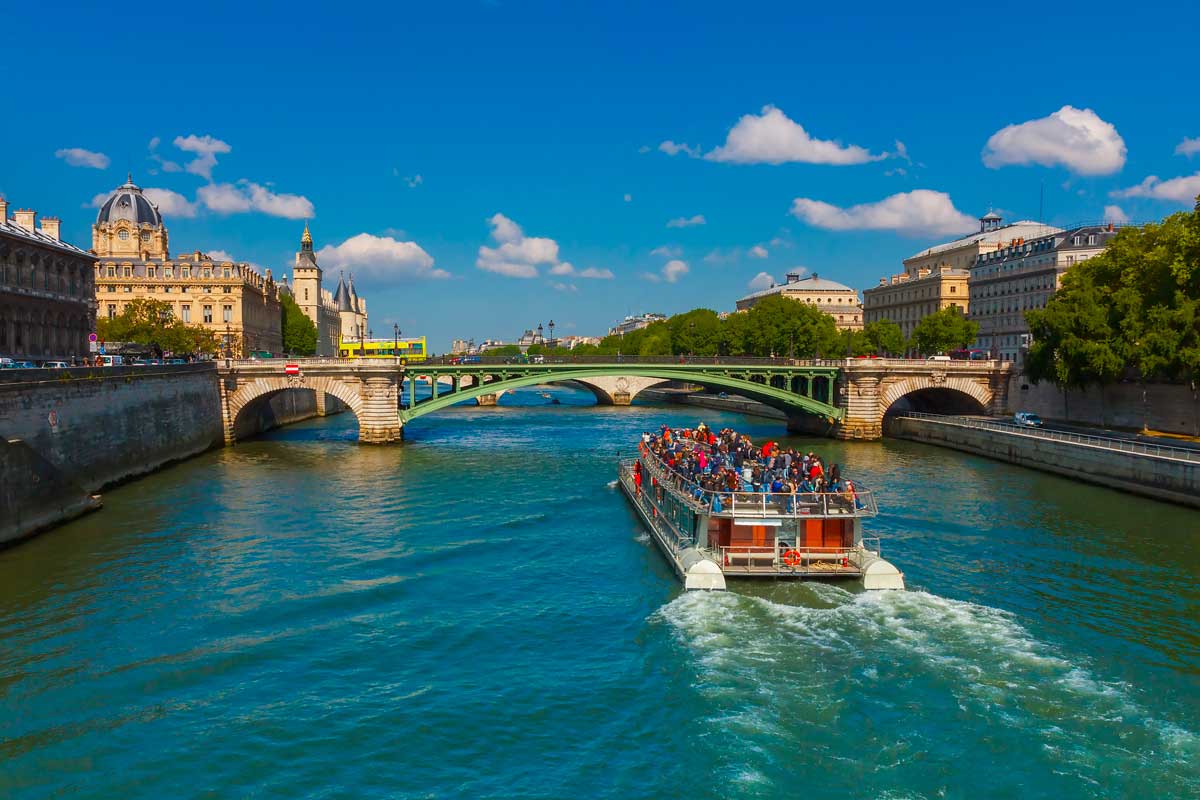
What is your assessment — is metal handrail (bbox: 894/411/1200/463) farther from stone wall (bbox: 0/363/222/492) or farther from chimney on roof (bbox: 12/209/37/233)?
chimney on roof (bbox: 12/209/37/233)

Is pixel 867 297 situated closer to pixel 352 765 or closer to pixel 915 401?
pixel 915 401

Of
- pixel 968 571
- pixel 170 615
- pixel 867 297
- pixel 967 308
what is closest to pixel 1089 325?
pixel 968 571

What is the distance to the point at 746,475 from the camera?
25203 millimetres

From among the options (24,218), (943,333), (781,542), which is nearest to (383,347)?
(24,218)

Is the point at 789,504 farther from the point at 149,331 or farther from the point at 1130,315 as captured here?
the point at 149,331

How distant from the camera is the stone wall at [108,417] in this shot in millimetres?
32812

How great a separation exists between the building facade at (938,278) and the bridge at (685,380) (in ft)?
131

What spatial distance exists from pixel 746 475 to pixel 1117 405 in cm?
3984

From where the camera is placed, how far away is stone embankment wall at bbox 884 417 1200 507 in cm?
3525

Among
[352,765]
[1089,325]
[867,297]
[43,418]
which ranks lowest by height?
[352,765]

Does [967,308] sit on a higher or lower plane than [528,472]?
higher

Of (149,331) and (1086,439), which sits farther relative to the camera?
(149,331)

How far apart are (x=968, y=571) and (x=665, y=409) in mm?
72247

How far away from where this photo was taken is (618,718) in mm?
16109
